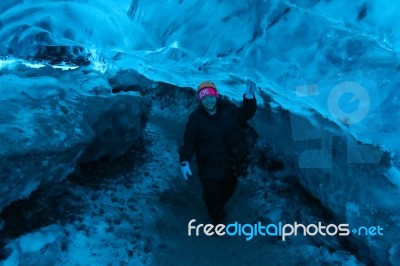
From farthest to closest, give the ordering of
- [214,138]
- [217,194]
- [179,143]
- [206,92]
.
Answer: [179,143], [217,194], [214,138], [206,92]

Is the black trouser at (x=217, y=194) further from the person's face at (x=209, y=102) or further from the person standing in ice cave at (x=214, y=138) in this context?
the person's face at (x=209, y=102)

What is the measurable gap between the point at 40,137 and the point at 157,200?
5.88 ft

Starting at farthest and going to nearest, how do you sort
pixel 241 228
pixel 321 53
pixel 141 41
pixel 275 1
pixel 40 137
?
pixel 141 41 < pixel 275 1 < pixel 321 53 < pixel 241 228 < pixel 40 137

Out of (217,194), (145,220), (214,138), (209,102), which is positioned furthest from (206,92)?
(145,220)

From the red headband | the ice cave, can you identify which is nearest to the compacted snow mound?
the ice cave

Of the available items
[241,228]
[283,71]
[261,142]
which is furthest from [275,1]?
[241,228]

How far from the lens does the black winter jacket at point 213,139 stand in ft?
13.7

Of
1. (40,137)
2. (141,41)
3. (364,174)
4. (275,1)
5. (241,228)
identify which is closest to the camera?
(40,137)

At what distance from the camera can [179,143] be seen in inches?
263

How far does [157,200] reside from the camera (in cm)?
491

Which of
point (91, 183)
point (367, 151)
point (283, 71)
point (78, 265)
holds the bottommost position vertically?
point (78, 265)

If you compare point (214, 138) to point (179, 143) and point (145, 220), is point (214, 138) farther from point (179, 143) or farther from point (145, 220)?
point (179, 143)

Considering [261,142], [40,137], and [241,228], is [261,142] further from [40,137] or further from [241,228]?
[40,137]

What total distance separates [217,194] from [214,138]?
0.72 meters
